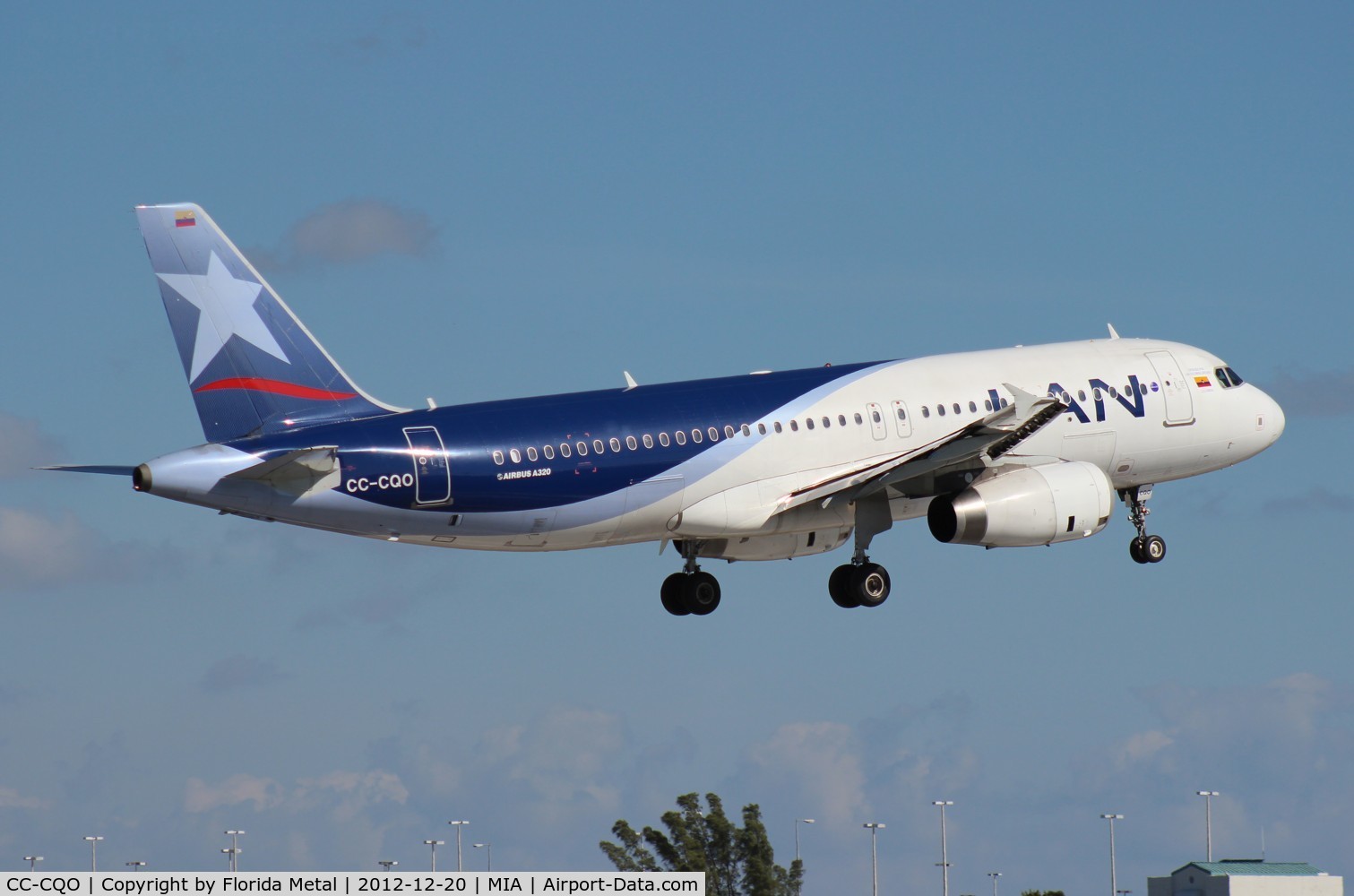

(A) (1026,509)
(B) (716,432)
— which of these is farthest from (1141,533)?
(B) (716,432)

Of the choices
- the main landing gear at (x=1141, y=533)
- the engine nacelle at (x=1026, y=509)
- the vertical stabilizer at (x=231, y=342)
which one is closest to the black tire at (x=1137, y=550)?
the main landing gear at (x=1141, y=533)

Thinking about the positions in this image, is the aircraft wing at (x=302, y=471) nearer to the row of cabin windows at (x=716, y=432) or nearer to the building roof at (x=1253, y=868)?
the row of cabin windows at (x=716, y=432)

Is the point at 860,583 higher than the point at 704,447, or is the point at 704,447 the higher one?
the point at 704,447

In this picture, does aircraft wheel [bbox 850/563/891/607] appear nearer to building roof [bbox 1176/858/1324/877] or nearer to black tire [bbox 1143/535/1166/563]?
black tire [bbox 1143/535/1166/563]

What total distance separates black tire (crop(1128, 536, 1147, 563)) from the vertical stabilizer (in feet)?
71.6

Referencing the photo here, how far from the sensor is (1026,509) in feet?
180

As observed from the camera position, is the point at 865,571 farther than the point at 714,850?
No

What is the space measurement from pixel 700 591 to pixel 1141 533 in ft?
39.3

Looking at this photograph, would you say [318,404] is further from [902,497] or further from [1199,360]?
[1199,360]

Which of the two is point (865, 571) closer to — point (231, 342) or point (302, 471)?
point (302, 471)

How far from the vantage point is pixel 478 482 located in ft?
165

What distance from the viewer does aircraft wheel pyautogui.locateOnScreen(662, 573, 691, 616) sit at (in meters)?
59.8

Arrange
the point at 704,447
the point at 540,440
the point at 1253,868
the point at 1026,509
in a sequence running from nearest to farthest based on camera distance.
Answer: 1. the point at 540,440
2. the point at 704,447
3. the point at 1026,509
4. the point at 1253,868

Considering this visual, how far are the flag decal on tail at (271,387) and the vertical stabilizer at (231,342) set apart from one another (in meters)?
0.02
